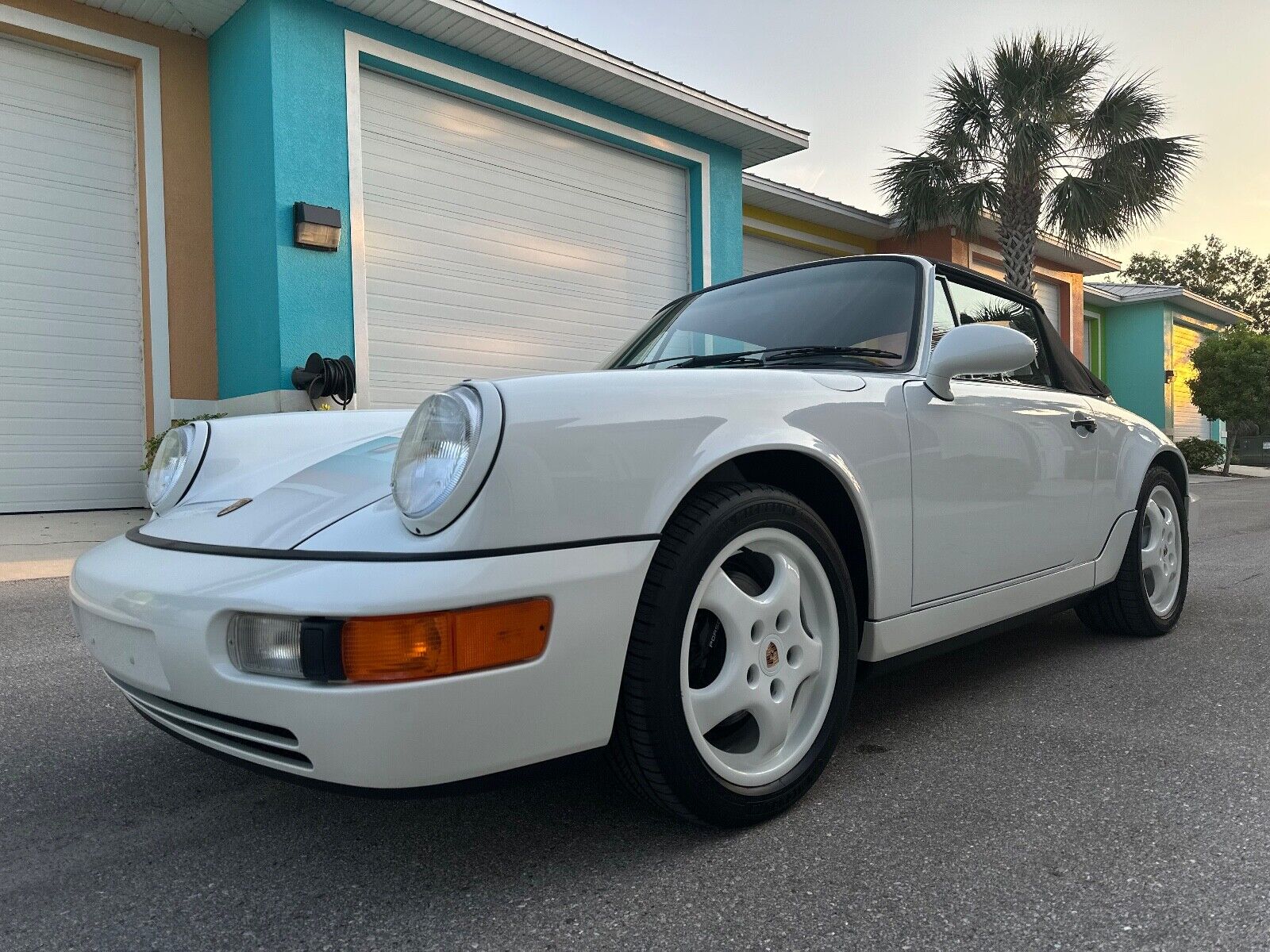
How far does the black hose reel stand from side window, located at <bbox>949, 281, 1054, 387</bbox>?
527 cm

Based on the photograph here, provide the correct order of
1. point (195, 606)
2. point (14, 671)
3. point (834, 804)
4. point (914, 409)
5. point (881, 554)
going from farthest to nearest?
point (14, 671), point (914, 409), point (881, 554), point (834, 804), point (195, 606)

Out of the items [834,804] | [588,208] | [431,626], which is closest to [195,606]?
[431,626]

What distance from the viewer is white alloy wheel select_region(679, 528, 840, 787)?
1641mm

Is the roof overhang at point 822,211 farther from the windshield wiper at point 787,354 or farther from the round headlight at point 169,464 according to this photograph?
the round headlight at point 169,464

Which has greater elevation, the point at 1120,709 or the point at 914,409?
the point at 914,409

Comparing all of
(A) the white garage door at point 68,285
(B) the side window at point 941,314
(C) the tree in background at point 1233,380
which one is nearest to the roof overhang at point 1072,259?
(C) the tree in background at point 1233,380

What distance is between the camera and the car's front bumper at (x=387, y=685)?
50.6 inches

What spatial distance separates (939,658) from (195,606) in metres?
2.35

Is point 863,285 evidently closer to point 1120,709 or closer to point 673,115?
point 1120,709

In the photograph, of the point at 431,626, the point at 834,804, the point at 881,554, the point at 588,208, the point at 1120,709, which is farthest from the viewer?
the point at 588,208

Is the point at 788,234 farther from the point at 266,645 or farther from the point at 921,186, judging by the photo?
the point at 266,645

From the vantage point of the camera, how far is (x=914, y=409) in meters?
2.09

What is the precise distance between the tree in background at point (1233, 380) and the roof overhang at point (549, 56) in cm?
1417

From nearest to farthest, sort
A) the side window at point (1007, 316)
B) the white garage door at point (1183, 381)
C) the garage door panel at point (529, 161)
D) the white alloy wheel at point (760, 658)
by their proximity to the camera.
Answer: the white alloy wheel at point (760, 658), the side window at point (1007, 316), the garage door panel at point (529, 161), the white garage door at point (1183, 381)
